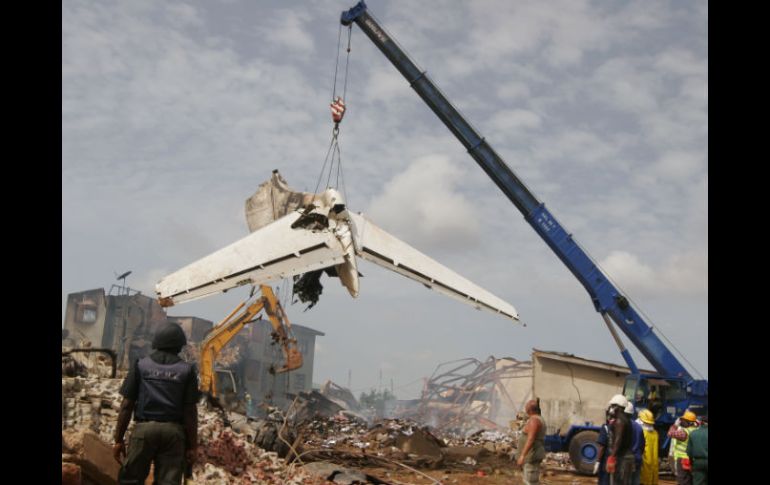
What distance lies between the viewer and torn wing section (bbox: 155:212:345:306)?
369 inches

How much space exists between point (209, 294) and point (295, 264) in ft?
4.80

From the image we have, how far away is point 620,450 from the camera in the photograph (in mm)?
7996

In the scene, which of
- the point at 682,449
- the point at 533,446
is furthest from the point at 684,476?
the point at 533,446

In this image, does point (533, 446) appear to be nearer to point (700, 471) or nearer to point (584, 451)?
point (700, 471)

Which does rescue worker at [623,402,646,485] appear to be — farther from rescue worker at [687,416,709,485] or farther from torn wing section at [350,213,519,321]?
torn wing section at [350,213,519,321]

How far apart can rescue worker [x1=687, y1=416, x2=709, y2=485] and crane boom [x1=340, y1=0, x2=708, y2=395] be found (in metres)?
7.95

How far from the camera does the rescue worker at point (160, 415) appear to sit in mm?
5500

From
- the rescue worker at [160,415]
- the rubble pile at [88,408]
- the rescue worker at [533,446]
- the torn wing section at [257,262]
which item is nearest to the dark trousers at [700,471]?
the rescue worker at [533,446]

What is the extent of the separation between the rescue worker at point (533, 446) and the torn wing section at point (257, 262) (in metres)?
3.96

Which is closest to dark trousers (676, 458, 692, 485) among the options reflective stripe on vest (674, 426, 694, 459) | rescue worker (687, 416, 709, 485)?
reflective stripe on vest (674, 426, 694, 459)

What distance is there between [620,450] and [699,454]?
4.42 ft

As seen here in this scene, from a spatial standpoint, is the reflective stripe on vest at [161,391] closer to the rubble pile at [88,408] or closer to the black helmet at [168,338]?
the black helmet at [168,338]
